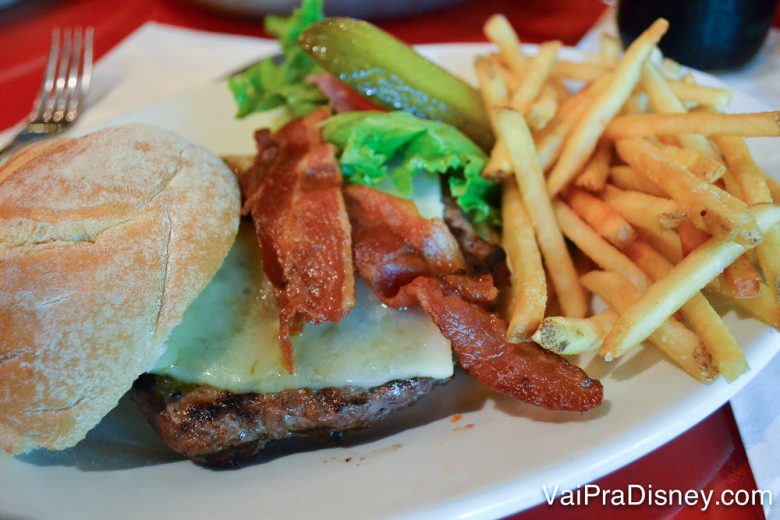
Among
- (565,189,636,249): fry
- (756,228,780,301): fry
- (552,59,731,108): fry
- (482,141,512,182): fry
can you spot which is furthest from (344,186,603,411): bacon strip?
(552,59,731,108): fry

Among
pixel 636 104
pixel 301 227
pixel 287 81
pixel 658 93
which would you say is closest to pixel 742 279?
pixel 658 93

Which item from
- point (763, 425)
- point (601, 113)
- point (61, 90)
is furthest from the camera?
point (61, 90)

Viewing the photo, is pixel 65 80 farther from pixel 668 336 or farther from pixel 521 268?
pixel 668 336

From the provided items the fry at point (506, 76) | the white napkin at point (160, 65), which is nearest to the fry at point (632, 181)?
the fry at point (506, 76)

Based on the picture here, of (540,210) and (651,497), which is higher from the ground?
(540,210)

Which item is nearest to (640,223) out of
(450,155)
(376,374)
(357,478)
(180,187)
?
(450,155)

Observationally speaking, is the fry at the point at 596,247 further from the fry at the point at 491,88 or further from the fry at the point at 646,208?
the fry at the point at 491,88

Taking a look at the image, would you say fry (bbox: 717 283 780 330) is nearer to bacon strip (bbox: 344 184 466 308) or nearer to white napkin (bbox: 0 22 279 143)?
bacon strip (bbox: 344 184 466 308)

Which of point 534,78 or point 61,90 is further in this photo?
point 61,90
